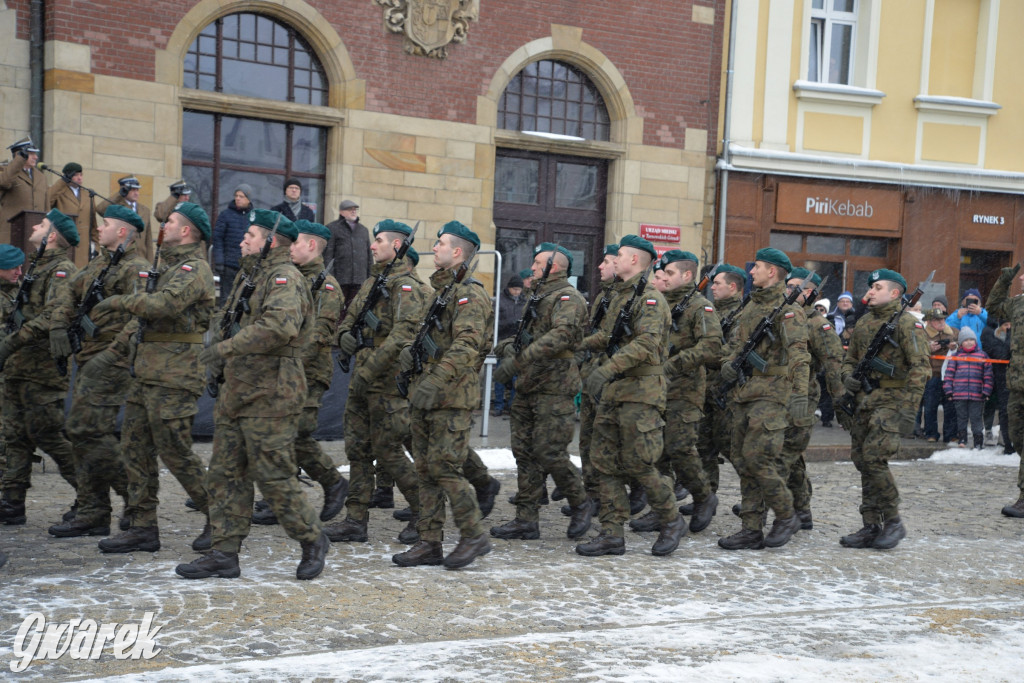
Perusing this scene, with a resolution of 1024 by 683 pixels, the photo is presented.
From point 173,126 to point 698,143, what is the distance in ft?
26.6

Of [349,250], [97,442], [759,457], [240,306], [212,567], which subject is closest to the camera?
[212,567]

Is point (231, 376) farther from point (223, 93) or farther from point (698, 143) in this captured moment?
point (698, 143)

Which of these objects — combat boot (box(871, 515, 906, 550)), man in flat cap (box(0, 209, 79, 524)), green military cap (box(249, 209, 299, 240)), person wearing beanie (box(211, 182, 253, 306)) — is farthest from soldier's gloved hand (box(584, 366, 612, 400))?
person wearing beanie (box(211, 182, 253, 306))

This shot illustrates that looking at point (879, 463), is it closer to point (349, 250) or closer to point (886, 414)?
point (886, 414)

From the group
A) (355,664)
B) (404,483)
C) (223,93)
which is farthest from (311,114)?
(355,664)

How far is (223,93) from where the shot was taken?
15.4 m

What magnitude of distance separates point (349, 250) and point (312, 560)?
7.37m

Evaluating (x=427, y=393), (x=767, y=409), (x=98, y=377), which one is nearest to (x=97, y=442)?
(x=98, y=377)

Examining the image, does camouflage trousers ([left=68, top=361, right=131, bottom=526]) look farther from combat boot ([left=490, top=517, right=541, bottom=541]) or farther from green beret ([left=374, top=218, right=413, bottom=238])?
combat boot ([left=490, top=517, right=541, bottom=541])

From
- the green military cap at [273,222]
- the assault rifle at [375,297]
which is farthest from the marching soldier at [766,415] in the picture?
the green military cap at [273,222]

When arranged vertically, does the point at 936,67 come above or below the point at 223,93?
above

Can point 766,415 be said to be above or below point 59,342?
below

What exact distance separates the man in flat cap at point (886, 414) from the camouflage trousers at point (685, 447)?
43.7 inches

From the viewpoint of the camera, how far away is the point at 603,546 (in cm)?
791
